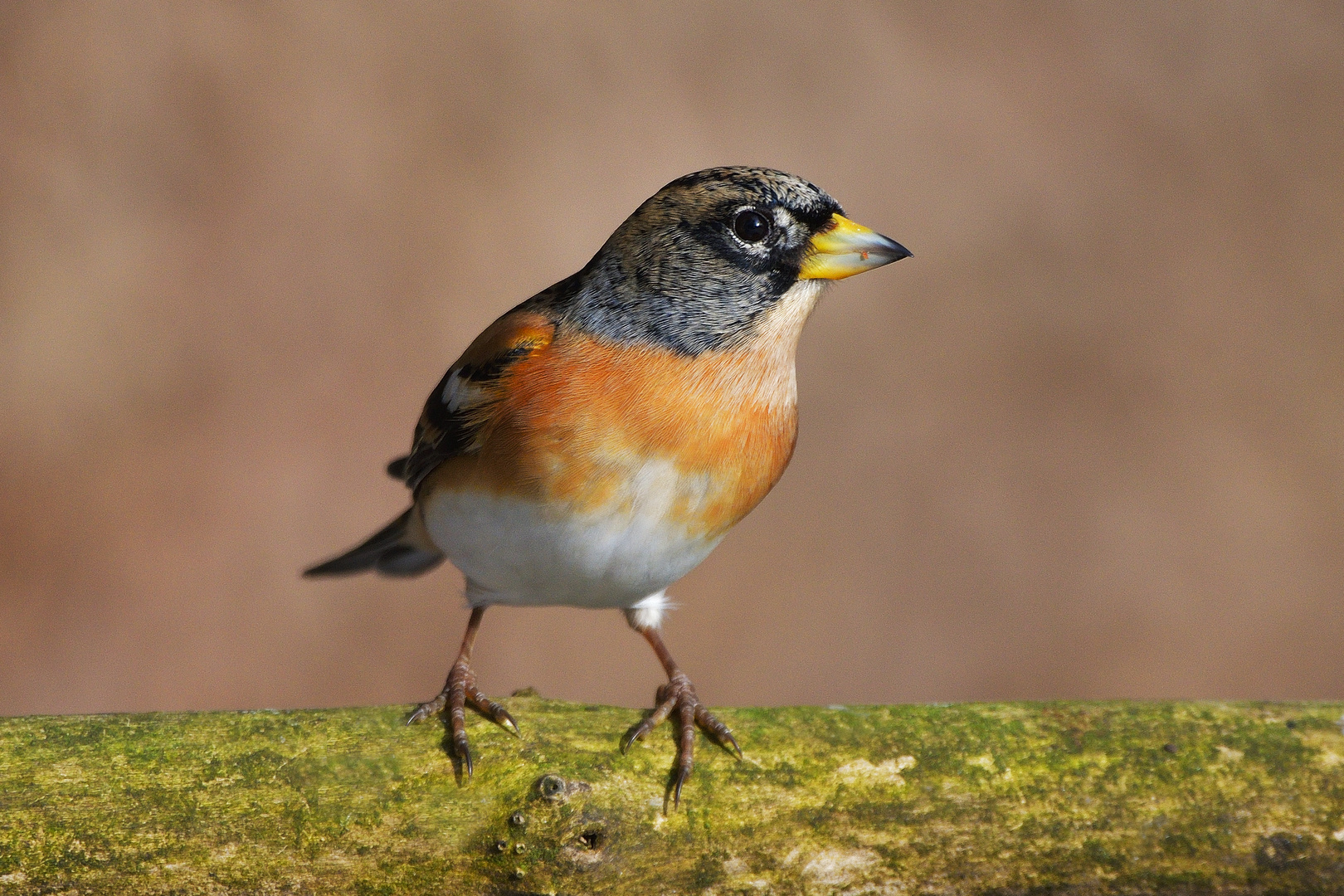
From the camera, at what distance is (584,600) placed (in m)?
2.41

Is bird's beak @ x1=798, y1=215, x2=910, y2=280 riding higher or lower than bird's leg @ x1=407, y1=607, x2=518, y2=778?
higher

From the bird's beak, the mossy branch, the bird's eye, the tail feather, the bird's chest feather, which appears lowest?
the mossy branch

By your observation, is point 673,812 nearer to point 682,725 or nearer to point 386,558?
point 682,725

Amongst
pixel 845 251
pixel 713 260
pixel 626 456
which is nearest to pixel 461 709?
pixel 626 456

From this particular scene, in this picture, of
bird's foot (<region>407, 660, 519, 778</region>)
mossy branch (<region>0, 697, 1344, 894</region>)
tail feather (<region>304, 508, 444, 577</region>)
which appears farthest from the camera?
tail feather (<region>304, 508, 444, 577</region>)

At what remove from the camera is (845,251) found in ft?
7.34

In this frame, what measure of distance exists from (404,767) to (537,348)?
2.93 ft

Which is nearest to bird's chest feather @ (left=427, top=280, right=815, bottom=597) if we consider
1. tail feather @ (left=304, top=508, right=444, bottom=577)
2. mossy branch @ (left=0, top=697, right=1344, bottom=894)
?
mossy branch @ (left=0, top=697, right=1344, bottom=894)

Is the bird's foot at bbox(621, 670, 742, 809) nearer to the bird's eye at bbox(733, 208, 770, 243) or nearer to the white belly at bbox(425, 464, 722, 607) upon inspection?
the white belly at bbox(425, 464, 722, 607)

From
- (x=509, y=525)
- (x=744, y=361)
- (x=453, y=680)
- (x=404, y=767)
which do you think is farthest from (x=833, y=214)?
(x=404, y=767)

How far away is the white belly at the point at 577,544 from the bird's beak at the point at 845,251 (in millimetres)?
514

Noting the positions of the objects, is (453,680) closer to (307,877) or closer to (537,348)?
(307,877)

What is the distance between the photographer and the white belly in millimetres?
2184

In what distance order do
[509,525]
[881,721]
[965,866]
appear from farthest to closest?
1. [509,525]
2. [881,721]
3. [965,866]
